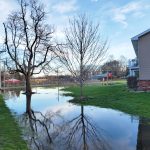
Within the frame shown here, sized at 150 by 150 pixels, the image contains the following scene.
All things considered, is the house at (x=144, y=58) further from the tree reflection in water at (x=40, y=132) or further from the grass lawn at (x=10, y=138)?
the grass lawn at (x=10, y=138)

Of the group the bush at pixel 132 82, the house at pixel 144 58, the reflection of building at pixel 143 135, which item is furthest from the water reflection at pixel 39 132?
the bush at pixel 132 82

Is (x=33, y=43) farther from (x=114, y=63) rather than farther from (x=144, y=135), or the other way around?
(x=114, y=63)

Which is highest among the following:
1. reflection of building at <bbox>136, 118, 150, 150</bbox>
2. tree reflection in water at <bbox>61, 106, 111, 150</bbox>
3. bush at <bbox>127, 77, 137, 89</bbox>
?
bush at <bbox>127, 77, 137, 89</bbox>

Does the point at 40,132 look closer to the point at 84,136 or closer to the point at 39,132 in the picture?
the point at 39,132

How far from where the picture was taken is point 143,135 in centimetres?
1177

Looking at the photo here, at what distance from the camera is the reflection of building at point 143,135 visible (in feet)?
33.1

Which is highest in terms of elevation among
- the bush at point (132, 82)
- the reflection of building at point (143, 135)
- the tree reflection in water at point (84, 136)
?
the bush at point (132, 82)

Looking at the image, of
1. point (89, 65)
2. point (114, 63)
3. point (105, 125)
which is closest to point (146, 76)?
point (89, 65)

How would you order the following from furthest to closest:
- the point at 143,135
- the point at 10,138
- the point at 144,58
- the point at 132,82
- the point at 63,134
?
the point at 132,82
the point at 144,58
the point at 63,134
the point at 143,135
the point at 10,138

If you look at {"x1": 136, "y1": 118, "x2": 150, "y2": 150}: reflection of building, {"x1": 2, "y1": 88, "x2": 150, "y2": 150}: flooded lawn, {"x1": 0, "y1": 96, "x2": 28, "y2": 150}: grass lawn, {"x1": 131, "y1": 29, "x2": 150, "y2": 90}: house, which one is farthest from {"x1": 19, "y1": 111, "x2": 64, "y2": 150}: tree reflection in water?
{"x1": 131, "y1": 29, "x2": 150, "y2": 90}: house

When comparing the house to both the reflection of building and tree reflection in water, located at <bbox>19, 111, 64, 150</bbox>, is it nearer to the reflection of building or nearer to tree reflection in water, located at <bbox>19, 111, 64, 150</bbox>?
tree reflection in water, located at <bbox>19, 111, 64, 150</bbox>

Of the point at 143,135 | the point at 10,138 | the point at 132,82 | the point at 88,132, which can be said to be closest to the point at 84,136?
the point at 88,132

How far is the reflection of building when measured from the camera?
33.1 feet

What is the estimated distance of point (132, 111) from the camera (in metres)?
18.3
